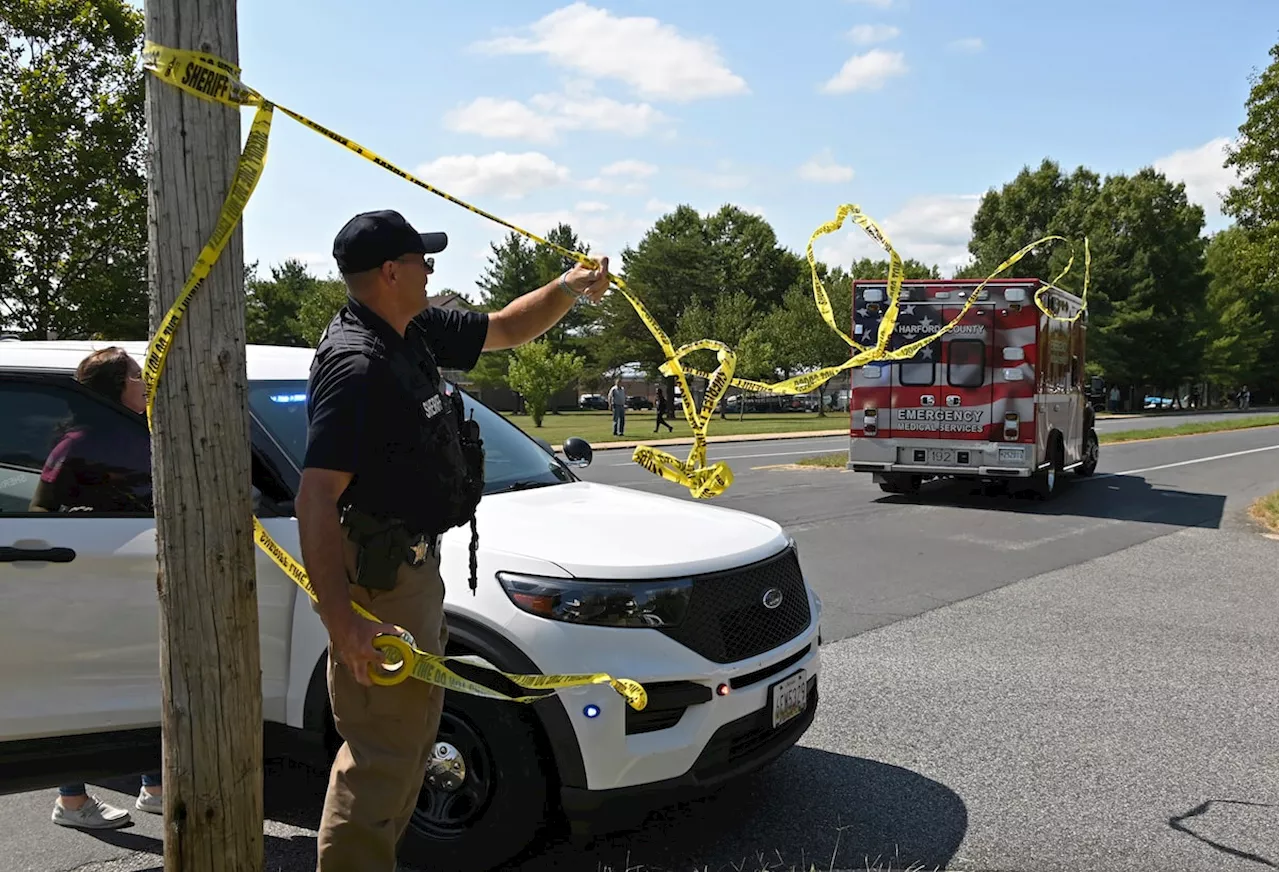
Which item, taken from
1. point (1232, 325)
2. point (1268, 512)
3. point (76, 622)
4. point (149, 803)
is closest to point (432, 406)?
point (76, 622)

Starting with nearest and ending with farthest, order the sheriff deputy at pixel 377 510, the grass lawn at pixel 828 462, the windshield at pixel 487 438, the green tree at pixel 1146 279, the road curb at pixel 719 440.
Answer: the sheriff deputy at pixel 377 510
the windshield at pixel 487 438
the grass lawn at pixel 828 462
the road curb at pixel 719 440
the green tree at pixel 1146 279

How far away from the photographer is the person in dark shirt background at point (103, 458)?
352cm

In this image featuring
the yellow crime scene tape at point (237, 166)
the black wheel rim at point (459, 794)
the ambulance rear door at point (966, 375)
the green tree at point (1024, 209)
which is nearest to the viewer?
the yellow crime scene tape at point (237, 166)

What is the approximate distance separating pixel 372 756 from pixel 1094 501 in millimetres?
13644

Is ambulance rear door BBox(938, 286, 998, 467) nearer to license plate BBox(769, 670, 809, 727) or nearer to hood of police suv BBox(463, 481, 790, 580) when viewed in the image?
hood of police suv BBox(463, 481, 790, 580)

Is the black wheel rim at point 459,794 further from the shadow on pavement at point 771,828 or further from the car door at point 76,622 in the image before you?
the car door at point 76,622

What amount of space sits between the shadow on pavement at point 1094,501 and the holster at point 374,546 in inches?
461

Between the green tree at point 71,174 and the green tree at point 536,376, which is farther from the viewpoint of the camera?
the green tree at point 536,376

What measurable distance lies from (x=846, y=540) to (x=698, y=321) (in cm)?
4641

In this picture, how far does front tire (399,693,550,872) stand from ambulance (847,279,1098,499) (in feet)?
30.0

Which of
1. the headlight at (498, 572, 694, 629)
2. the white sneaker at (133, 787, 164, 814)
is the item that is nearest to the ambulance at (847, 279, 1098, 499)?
the headlight at (498, 572, 694, 629)

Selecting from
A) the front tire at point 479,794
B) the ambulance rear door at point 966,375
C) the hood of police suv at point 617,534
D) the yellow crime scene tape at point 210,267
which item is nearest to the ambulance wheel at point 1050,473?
the ambulance rear door at point 966,375

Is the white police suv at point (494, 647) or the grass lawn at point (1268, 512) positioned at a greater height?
the white police suv at point (494, 647)

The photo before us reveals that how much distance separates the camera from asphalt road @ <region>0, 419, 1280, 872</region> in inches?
140
